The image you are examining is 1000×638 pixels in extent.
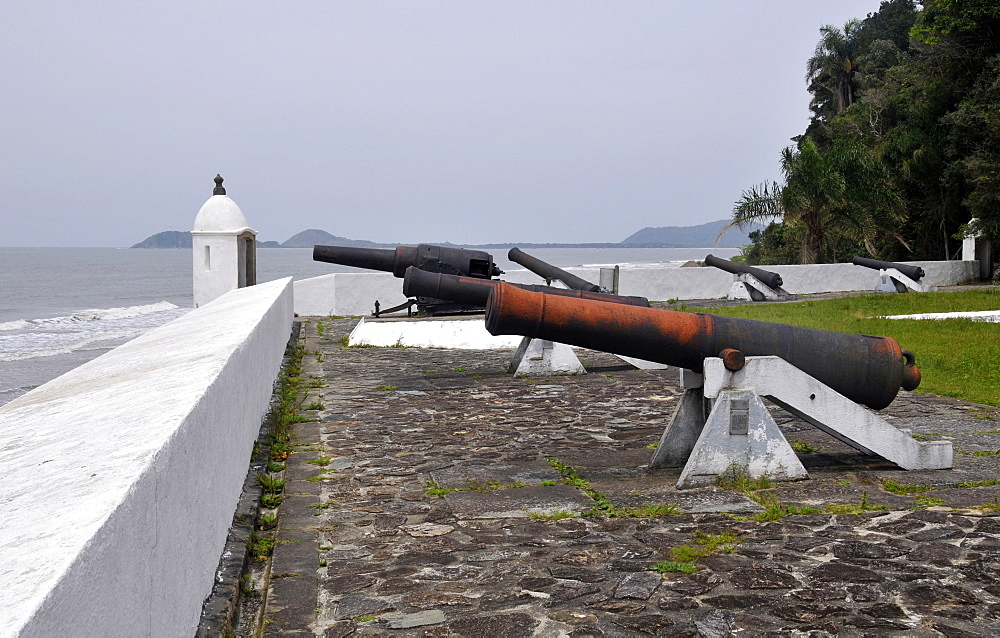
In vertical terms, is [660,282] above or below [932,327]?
above

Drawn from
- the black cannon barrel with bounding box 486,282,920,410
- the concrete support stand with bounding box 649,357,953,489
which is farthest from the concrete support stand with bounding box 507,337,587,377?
the concrete support stand with bounding box 649,357,953,489

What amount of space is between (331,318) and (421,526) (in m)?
13.7

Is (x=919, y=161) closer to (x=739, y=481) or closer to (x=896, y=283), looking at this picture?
(x=896, y=283)

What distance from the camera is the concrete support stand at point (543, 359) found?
9.07 metres

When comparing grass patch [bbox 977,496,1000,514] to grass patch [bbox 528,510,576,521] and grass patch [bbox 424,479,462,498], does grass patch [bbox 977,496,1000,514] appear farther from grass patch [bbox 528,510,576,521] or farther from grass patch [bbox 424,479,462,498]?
grass patch [bbox 424,479,462,498]

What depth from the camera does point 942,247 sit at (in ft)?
85.9

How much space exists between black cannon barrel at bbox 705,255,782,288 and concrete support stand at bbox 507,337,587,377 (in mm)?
10382

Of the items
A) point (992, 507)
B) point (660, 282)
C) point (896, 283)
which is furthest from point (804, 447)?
point (896, 283)

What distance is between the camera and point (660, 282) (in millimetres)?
20578

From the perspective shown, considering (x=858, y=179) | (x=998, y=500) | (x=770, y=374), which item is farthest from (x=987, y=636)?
(x=858, y=179)

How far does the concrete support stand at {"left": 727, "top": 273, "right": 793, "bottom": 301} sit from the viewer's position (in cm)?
1877

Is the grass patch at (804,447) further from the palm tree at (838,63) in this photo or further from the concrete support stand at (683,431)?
the palm tree at (838,63)

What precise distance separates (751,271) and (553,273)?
27.4ft

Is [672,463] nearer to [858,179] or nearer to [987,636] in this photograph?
[987,636]
